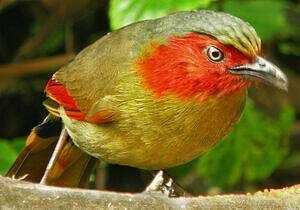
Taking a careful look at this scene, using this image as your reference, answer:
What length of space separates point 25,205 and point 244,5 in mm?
3442

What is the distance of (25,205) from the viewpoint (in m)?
1.95

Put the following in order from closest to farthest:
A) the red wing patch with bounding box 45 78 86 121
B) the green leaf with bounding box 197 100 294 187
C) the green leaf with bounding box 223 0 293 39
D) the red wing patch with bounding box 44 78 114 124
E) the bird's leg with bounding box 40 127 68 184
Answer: the red wing patch with bounding box 44 78 114 124, the red wing patch with bounding box 45 78 86 121, the bird's leg with bounding box 40 127 68 184, the green leaf with bounding box 197 100 294 187, the green leaf with bounding box 223 0 293 39

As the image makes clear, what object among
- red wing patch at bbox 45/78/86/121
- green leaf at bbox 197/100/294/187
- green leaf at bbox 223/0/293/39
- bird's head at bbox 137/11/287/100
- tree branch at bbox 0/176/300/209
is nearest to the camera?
tree branch at bbox 0/176/300/209

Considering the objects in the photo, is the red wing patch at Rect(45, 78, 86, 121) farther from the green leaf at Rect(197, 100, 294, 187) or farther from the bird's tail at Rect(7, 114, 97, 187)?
the green leaf at Rect(197, 100, 294, 187)

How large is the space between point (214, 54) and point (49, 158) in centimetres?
162

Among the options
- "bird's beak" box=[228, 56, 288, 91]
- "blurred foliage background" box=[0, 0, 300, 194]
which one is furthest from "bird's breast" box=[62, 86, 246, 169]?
"blurred foliage background" box=[0, 0, 300, 194]

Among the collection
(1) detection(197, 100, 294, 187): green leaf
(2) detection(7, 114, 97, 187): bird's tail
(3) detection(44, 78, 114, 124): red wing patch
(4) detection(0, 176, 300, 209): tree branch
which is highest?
(1) detection(197, 100, 294, 187): green leaf

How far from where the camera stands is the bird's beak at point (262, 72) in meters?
2.68

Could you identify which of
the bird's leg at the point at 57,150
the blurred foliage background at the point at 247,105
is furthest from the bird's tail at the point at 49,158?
the blurred foliage background at the point at 247,105

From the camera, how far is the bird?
270cm

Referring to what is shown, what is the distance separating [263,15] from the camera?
482cm

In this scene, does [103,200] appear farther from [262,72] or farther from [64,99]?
[64,99]

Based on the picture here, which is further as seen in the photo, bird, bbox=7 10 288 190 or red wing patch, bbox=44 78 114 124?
red wing patch, bbox=44 78 114 124

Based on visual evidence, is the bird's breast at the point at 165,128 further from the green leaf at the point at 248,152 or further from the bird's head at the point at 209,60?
the green leaf at the point at 248,152
